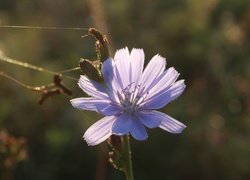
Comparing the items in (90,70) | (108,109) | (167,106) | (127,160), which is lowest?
(127,160)

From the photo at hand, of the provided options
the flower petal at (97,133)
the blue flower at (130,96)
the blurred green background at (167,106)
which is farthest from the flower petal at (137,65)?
the blurred green background at (167,106)

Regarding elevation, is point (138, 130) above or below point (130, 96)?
below

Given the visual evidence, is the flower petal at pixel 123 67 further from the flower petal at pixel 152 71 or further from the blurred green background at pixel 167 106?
the blurred green background at pixel 167 106

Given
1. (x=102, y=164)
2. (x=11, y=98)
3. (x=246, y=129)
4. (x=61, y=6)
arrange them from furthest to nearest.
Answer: (x=61, y=6)
(x=11, y=98)
(x=246, y=129)
(x=102, y=164)

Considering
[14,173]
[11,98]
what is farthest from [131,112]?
[11,98]

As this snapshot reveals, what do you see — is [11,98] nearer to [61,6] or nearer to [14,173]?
[14,173]

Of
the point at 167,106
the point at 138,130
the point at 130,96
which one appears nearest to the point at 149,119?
the point at 138,130

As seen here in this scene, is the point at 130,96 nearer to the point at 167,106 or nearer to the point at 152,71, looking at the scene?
the point at 152,71

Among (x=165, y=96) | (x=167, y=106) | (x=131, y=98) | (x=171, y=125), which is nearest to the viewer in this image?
(x=171, y=125)
